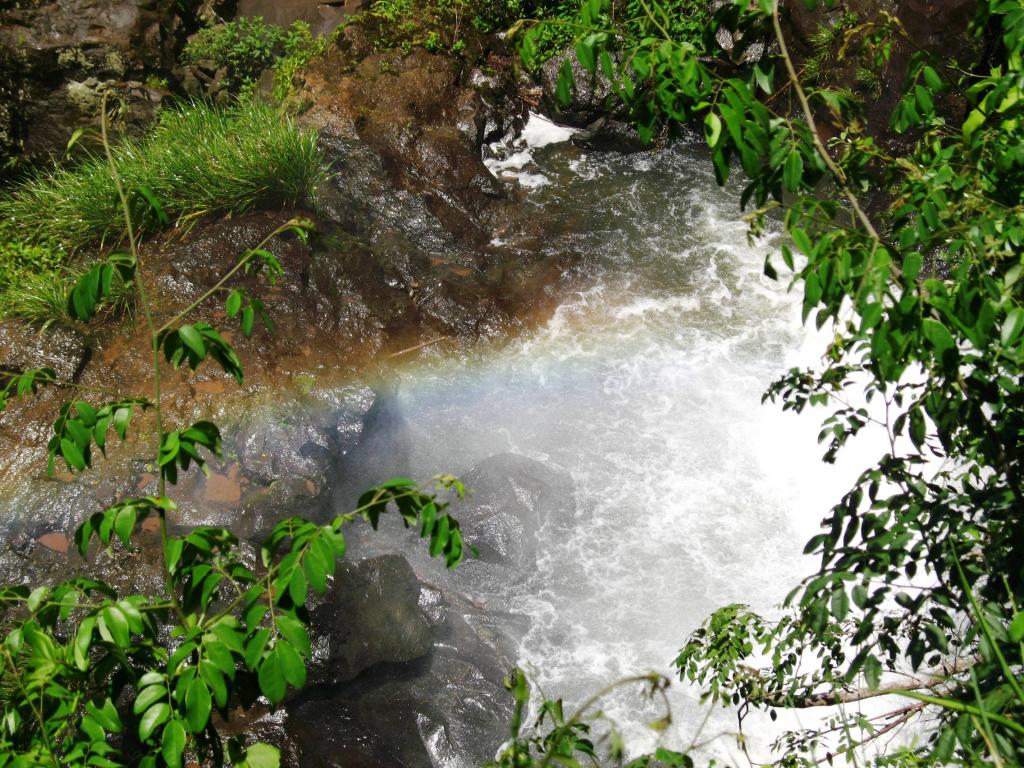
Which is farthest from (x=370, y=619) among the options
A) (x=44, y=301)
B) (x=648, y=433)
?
(x=44, y=301)

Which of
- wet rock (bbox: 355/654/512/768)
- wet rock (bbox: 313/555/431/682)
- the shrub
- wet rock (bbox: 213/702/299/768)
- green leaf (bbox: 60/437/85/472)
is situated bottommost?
wet rock (bbox: 355/654/512/768)

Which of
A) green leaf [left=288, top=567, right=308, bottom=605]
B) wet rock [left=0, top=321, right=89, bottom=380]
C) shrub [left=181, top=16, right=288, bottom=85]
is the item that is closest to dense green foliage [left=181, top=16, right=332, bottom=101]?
shrub [left=181, top=16, right=288, bottom=85]

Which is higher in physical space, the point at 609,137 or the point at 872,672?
the point at 872,672

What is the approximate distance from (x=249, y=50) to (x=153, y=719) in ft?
30.5

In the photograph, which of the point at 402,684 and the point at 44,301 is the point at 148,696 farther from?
the point at 44,301

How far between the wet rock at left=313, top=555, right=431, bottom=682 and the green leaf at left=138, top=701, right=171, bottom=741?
10.8 ft

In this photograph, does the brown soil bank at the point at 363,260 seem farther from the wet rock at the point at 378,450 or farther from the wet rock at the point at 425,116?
the wet rock at the point at 378,450

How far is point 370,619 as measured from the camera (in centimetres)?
506

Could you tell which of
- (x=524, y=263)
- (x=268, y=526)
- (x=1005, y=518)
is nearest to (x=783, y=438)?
(x=524, y=263)

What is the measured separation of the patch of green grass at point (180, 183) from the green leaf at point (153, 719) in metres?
6.11

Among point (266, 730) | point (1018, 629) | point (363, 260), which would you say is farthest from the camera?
point (363, 260)

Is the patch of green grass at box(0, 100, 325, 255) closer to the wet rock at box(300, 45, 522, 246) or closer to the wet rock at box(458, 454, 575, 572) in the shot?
the wet rock at box(300, 45, 522, 246)

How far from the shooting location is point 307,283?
23.3 ft

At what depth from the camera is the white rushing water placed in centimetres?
555
